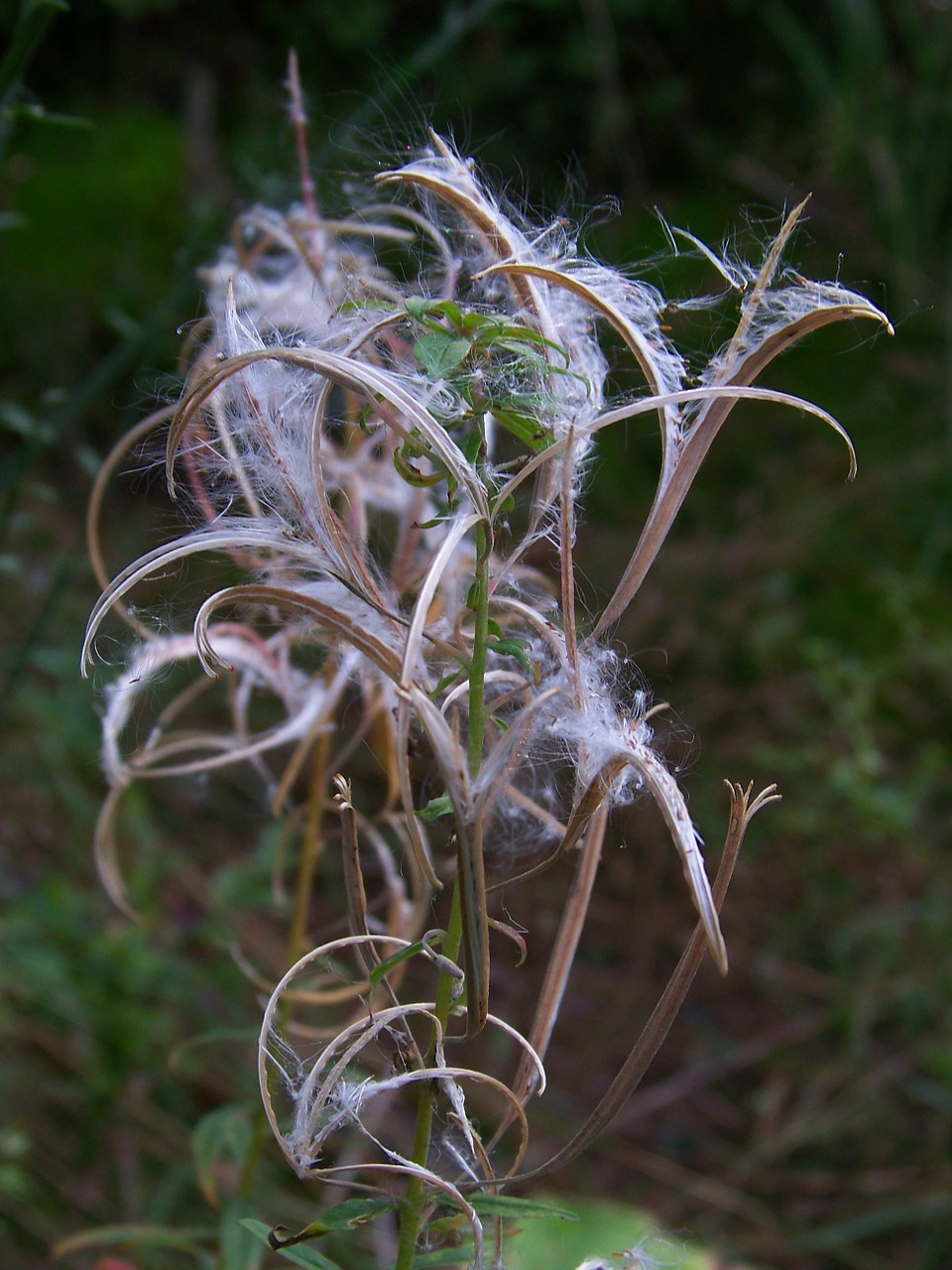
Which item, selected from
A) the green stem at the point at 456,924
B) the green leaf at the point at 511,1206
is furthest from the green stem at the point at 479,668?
the green leaf at the point at 511,1206

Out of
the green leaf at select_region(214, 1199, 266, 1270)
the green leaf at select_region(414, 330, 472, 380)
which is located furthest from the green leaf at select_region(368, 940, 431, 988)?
the green leaf at select_region(214, 1199, 266, 1270)

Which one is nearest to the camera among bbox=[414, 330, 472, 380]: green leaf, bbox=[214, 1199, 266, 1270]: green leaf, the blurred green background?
bbox=[414, 330, 472, 380]: green leaf

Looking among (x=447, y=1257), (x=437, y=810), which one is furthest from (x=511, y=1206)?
(x=437, y=810)

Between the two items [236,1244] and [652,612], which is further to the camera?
[652,612]

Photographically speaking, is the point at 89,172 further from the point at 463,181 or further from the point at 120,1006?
the point at 463,181

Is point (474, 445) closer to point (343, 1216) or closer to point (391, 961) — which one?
point (391, 961)

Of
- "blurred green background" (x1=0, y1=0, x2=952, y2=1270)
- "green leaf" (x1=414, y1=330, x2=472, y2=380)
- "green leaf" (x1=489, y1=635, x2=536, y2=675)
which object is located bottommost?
"blurred green background" (x1=0, y1=0, x2=952, y2=1270)

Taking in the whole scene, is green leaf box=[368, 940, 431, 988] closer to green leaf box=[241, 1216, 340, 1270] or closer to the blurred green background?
green leaf box=[241, 1216, 340, 1270]

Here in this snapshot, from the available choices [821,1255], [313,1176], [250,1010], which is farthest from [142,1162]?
[313,1176]
